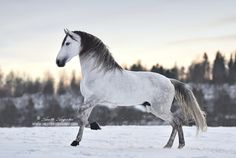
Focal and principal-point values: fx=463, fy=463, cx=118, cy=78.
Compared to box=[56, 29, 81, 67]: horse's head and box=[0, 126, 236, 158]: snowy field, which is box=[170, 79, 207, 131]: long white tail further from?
box=[56, 29, 81, 67]: horse's head

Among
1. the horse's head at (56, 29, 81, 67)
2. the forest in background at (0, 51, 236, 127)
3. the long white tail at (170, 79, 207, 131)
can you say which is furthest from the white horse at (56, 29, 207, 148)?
the forest in background at (0, 51, 236, 127)

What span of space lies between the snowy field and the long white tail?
0.62 m

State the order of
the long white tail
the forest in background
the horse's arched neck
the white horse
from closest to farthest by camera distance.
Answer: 1. the white horse
2. the horse's arched neck
3. the long white tail
4. the forest in background

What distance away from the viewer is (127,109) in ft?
133

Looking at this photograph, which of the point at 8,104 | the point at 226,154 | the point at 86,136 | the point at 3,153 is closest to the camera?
the point at 3,153

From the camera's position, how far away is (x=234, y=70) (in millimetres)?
83062

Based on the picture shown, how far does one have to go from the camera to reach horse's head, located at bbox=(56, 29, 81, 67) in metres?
9.16

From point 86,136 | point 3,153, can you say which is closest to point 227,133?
point 86,136

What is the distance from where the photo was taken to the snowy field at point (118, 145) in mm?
7734

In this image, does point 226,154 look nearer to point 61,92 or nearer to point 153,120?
point 153,120

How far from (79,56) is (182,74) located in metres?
74.0

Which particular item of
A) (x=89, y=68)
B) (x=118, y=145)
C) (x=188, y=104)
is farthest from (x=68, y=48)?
(x=188, y=104)

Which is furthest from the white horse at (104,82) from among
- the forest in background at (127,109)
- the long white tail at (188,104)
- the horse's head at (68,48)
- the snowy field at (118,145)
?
the forest in background at (127,109)

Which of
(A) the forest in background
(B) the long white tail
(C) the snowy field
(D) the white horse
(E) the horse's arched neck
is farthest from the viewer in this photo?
(A) the forest in background
